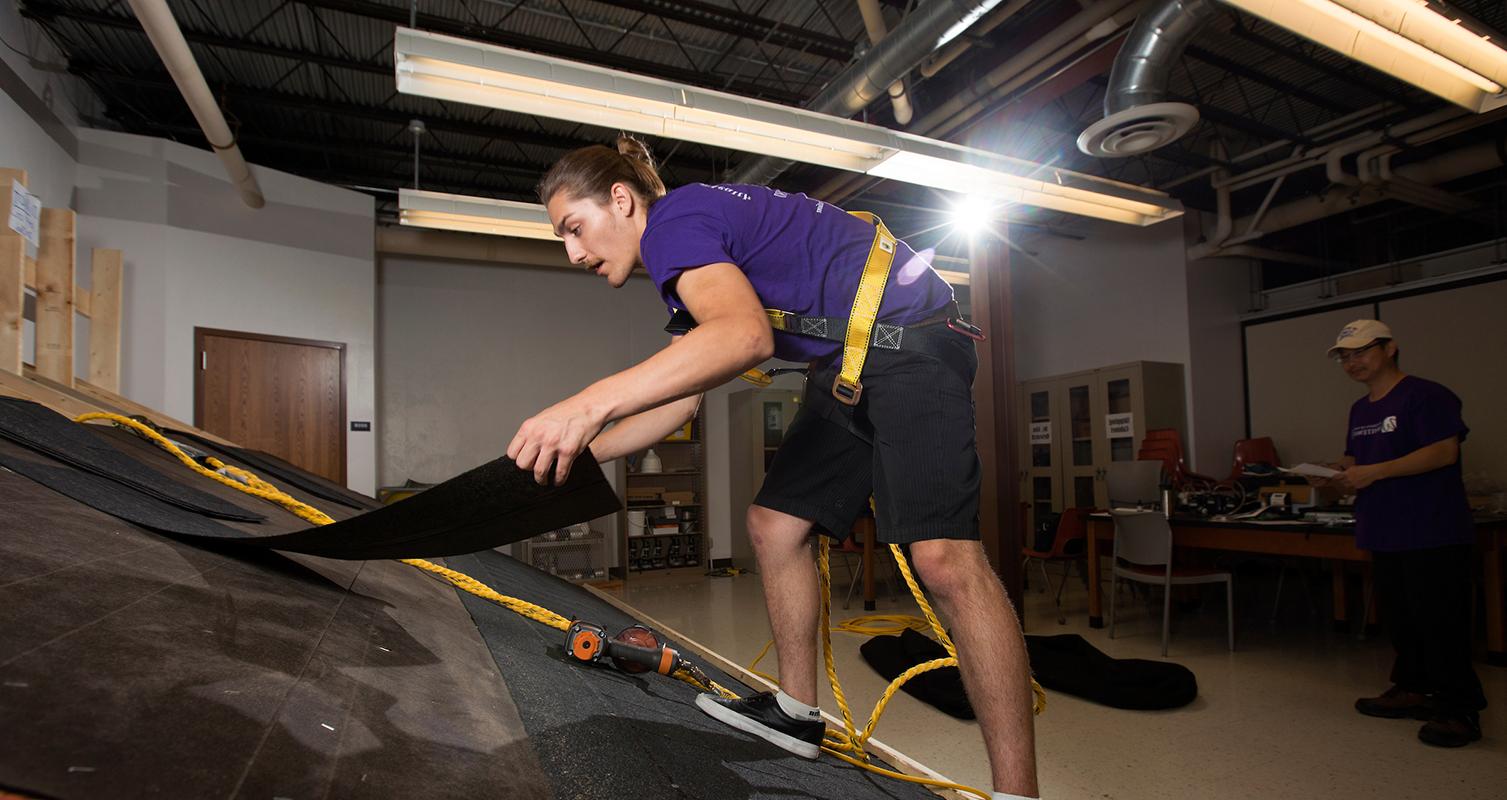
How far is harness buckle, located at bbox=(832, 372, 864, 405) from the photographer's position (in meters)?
1.20

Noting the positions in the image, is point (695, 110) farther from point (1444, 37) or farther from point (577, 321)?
point (577, 321)

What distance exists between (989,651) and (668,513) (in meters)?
6.20

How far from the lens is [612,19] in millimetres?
4719

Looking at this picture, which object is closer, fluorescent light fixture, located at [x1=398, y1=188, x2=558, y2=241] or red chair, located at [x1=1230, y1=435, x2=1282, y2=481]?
fluorescent light fixture, located at [x1=398, y1=188, x2=558, y2=241]

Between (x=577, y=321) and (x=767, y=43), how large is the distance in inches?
137

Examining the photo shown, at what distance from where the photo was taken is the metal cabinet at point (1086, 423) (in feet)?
22.6

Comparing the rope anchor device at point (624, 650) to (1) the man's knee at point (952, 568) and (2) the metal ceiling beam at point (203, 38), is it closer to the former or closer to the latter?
(1) the man's knee at point (952, 568)

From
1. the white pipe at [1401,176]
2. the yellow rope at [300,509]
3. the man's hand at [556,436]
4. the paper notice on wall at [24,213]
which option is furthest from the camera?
the white pipe at [1401,176]

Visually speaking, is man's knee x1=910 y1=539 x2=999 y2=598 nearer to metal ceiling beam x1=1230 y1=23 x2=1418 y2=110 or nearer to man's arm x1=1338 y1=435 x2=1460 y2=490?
man's arm x1=1338 y1=435 x2=1460 y2=490

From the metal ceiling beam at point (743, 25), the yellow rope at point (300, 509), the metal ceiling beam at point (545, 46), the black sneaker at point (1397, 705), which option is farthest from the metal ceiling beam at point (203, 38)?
the black sneaker at point (1397, 705)

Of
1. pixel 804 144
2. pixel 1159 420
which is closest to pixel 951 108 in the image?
pixel 804 144

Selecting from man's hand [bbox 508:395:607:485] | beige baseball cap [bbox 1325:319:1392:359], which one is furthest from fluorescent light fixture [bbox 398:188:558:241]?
man's hand [bbox 508:395:607:485]

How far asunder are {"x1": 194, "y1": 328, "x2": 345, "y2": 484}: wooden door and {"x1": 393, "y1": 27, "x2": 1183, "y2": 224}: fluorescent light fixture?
3424mm

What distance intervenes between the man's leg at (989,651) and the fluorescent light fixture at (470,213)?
4.06 m
